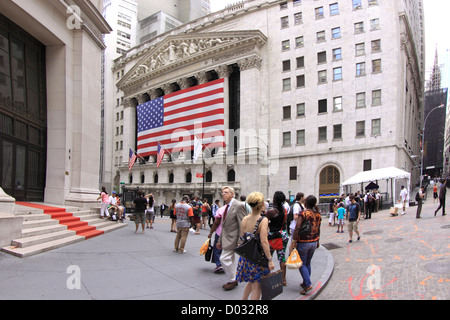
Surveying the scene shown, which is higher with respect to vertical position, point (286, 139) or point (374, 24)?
point (374, 24)

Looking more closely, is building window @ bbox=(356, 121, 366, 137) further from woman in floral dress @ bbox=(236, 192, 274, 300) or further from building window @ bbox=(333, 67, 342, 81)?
woman in floral dress @ bbox=(236, 192, 274, 300)

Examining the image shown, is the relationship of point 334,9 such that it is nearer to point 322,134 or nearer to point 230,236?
point 322,134

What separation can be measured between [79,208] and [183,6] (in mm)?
75955

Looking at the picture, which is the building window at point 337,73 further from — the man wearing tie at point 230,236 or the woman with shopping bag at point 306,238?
the man wearing tie at point 230,236

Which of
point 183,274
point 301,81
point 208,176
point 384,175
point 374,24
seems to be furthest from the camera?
point 208,176

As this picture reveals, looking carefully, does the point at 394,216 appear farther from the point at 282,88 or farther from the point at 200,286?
the point at 282,88

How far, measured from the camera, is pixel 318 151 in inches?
1382

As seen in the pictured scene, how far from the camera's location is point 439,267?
7078mm

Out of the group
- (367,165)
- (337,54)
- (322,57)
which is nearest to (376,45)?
(337,54)

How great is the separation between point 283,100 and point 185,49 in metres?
18.3

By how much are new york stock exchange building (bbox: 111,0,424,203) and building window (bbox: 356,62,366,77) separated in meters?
0.16

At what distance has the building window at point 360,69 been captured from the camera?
3356cm

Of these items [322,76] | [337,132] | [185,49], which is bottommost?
[337,132]
